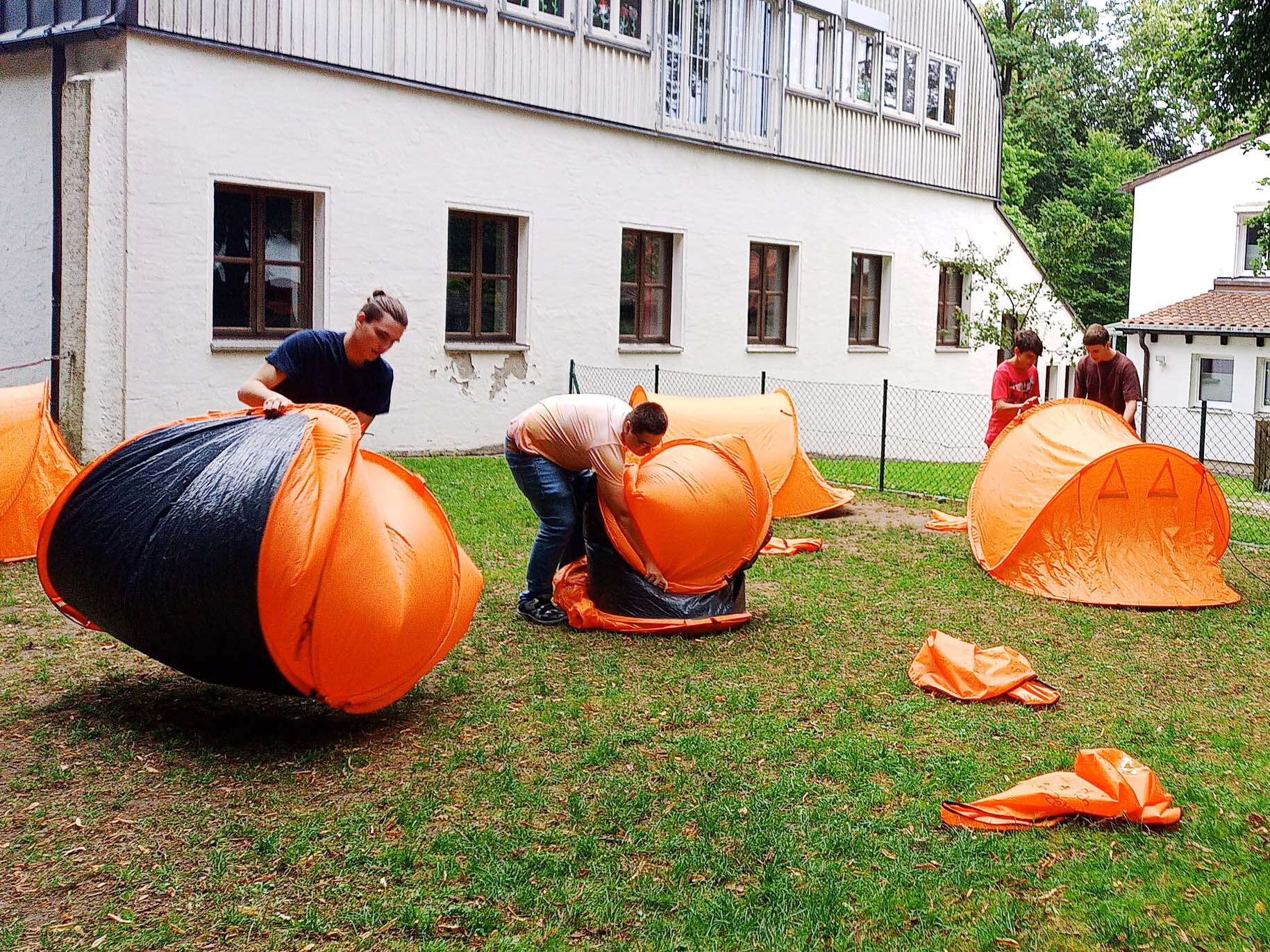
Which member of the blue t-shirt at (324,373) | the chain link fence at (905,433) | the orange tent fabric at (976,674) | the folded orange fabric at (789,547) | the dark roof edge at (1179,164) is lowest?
the orange tent fabric at (976,674)

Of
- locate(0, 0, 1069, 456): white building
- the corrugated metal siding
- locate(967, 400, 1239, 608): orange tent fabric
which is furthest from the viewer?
the corrugated metal siding

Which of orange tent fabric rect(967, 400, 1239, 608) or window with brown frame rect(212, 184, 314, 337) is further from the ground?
window with brown frame rect(212, 184, 314, 337)

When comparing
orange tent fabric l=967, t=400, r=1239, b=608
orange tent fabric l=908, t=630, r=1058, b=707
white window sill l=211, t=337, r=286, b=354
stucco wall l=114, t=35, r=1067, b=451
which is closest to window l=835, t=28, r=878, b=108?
stucco wall l=114, t=35, r=1067, b=451

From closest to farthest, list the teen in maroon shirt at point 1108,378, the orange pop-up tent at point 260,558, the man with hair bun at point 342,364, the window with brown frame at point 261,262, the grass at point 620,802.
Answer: the grass at point 620,802 → the orange pop-up tent at point 260,558 → the man with hair bun at point 342,364 → the teen in maroon shirt at point 1108,378 → the window with brown frame at point 261,262

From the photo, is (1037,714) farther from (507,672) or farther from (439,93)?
(439,93)

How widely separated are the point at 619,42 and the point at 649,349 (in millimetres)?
4142

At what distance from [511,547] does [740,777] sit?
4983mm

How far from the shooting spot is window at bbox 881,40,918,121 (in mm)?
22922

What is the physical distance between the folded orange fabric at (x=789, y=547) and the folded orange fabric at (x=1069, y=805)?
5.28 metres

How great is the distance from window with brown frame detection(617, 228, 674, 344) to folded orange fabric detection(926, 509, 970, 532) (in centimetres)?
736

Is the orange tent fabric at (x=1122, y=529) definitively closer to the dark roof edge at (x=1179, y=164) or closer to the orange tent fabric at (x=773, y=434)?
the orange tent fabric at (x=773, y=434)

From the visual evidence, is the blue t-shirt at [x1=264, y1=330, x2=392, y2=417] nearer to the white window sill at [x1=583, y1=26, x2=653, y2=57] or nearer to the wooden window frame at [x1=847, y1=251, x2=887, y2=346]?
the white window sill at [x1=583, y1=26, x2=653, y2=57]

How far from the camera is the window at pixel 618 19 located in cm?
1747

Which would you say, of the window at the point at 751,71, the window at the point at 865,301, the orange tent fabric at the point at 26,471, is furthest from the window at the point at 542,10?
the orange tent fabric at the point at 26,471
